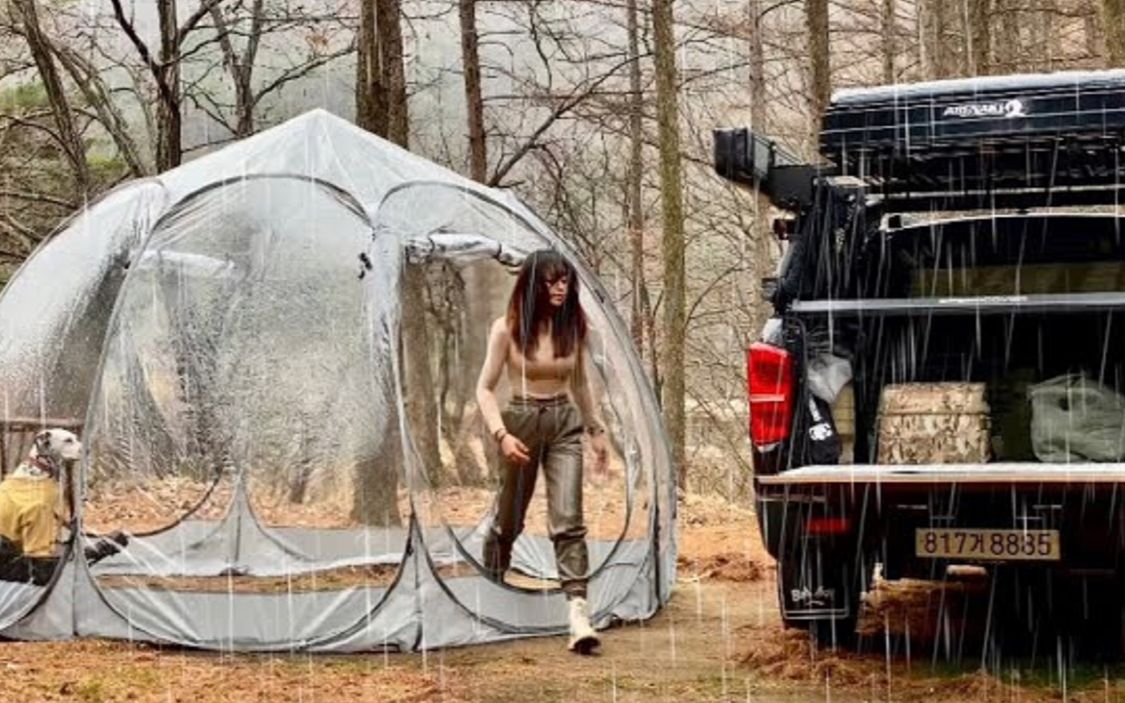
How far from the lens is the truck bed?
5.45 m

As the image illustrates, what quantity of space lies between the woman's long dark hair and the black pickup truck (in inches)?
38.9

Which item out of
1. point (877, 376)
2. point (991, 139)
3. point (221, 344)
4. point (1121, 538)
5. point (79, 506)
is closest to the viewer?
point (1121, 538)

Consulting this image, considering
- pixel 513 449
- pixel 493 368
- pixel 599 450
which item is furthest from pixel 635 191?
pixel 513 449

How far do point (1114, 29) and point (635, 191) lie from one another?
37.9ft

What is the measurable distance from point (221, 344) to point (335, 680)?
7.03 feet

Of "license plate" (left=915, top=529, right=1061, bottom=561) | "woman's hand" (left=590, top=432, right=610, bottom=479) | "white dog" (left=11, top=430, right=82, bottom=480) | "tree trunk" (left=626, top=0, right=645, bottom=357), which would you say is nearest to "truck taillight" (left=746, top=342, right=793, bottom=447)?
"license plate" (left=915, top=529, right=1061, bottom=561)

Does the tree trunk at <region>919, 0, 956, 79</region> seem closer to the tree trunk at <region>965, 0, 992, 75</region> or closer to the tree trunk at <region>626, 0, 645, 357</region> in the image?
the tree trunk at <region>965, 0, 992, 75</region>

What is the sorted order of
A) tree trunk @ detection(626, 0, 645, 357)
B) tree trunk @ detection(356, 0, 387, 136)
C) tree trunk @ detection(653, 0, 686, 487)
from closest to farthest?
tree trunk @ detection(356, 0, 387, 136)
tree trunk @ detection(653, 0, 686, 487)
tree trunk @ detection(626, 0, 645, 357)

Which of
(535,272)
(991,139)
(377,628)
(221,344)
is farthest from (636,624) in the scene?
(991,139)

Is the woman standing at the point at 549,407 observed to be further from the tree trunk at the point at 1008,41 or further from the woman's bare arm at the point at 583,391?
the tree trunk at the point at 1008,41

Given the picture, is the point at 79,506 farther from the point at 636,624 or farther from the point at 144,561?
the point at 636,624

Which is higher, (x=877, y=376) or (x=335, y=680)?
(x=877, y=376)

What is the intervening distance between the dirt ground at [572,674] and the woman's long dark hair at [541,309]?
1.41 meters

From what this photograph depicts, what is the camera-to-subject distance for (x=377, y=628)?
6965 millimetres
